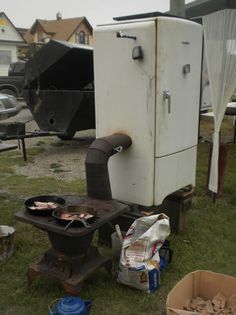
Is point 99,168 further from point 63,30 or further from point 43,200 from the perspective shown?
point 63,30

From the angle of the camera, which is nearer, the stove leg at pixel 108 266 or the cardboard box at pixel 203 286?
the cardboard box at pixel 203 286

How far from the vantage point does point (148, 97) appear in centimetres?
331

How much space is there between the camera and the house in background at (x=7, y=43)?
97.0 feet

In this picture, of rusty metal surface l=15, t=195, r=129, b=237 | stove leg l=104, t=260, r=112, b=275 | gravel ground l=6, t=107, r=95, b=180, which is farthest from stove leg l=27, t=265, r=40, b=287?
gravel ground l=6, t=107, r=95, b=180

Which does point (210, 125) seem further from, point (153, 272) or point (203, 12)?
point (153, 272)

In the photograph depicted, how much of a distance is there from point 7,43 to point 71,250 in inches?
1190

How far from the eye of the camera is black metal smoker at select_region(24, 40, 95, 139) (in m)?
7.04

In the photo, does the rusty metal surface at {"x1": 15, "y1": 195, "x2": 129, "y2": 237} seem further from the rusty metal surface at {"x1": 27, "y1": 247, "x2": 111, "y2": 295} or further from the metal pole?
the metal pole

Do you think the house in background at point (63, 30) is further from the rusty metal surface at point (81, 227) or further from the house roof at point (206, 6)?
the rusty metal surface at point (81, 227)

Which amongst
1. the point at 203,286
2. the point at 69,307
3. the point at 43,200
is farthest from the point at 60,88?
the point at 69,307

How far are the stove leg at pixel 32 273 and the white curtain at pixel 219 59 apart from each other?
2.37 metres

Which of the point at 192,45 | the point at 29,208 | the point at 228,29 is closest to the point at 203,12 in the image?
the point at 228,29

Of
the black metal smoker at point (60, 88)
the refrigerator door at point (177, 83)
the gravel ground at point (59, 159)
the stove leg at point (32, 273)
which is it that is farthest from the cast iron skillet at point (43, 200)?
the black metal smoker at point (60, 88)

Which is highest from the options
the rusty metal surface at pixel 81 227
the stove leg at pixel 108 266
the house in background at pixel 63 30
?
the house in background at pixel 63 30
